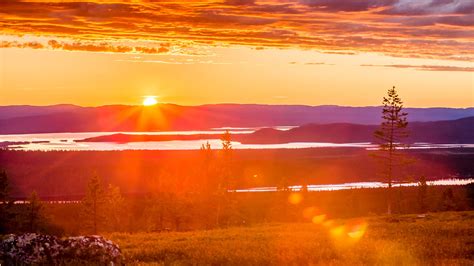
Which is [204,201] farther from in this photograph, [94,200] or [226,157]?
[94,200]

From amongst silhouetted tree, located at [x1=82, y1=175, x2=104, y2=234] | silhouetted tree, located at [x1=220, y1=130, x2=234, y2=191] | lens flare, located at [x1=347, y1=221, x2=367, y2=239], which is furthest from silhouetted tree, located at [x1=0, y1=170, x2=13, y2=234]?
lens flare, located at [x1=347, y1=221, x2=367, y2=239]

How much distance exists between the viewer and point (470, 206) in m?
100

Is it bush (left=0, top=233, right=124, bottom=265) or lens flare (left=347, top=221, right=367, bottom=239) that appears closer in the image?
bush (left=0, top=233, right=124, bottom=265)

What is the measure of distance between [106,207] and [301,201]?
2964 inches

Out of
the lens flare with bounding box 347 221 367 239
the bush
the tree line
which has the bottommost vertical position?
the tree line

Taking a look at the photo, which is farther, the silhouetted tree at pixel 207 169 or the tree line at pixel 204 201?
the silhouetted tree at pixel 207 169

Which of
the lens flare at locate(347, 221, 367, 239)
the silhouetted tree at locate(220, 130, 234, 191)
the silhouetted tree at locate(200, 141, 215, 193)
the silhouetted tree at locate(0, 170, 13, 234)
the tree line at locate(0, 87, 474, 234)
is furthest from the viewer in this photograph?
the silhouetted tree at locate(200, 141, 215, 193)

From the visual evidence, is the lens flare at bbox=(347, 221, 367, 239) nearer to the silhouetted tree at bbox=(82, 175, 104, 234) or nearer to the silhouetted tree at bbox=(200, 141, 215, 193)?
the silhouetted tree at bbox=(82, 175, 104, 234)

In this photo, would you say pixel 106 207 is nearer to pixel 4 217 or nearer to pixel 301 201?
pixel 4 217

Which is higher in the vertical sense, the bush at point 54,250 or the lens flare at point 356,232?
the bush at point 54,250

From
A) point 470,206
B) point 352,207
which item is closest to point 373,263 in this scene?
point 470,206

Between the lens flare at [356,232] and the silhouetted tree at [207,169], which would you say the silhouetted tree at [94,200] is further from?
the lens flare at [356,232]

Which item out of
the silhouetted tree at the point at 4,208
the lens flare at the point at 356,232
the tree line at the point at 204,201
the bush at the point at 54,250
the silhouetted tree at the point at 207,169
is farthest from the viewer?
the silhouetted tree at the point at 207,169

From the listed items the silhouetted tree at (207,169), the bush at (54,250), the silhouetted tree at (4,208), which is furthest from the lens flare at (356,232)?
the silhouetted tree at (207,169)
